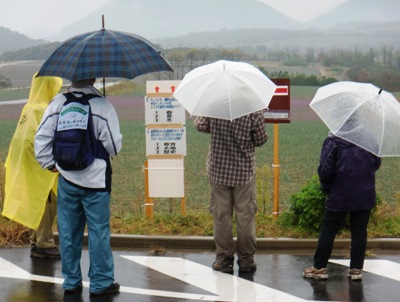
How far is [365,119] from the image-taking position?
6781mm

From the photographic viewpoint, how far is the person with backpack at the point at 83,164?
658 cm

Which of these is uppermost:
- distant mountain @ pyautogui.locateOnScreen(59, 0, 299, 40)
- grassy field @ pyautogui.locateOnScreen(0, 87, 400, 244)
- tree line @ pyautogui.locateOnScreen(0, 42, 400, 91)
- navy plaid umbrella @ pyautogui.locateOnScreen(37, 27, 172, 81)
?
distant mountain @ pyautogui.locateOnScreen(59, 0, 299, 40)

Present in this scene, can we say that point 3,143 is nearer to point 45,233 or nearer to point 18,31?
point 45,233

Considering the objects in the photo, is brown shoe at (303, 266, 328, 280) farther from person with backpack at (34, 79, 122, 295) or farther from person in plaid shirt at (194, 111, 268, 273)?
person with backpack at (34, 79, 122, 295)

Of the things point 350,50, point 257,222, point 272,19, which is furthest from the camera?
point 272,19

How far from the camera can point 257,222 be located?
945 cm

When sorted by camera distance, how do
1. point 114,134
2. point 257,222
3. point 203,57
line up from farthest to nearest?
point 203,57
point 257,222
point 114,134

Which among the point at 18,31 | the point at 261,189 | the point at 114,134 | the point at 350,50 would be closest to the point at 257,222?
the point at 261,189

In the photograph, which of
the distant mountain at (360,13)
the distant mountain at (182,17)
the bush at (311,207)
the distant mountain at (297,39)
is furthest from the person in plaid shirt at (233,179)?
the distant mountain at (360,13)

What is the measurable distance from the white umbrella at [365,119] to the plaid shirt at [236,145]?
71 cm

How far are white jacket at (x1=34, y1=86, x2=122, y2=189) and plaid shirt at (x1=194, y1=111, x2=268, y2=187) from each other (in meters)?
1.08

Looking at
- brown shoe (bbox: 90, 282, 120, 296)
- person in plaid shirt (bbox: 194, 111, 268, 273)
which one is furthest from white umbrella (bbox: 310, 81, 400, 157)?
brown shoe (bbox: 90, 282, 120, 296)

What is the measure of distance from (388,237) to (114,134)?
3485 mm

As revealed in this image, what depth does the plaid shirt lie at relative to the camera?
289 inches
